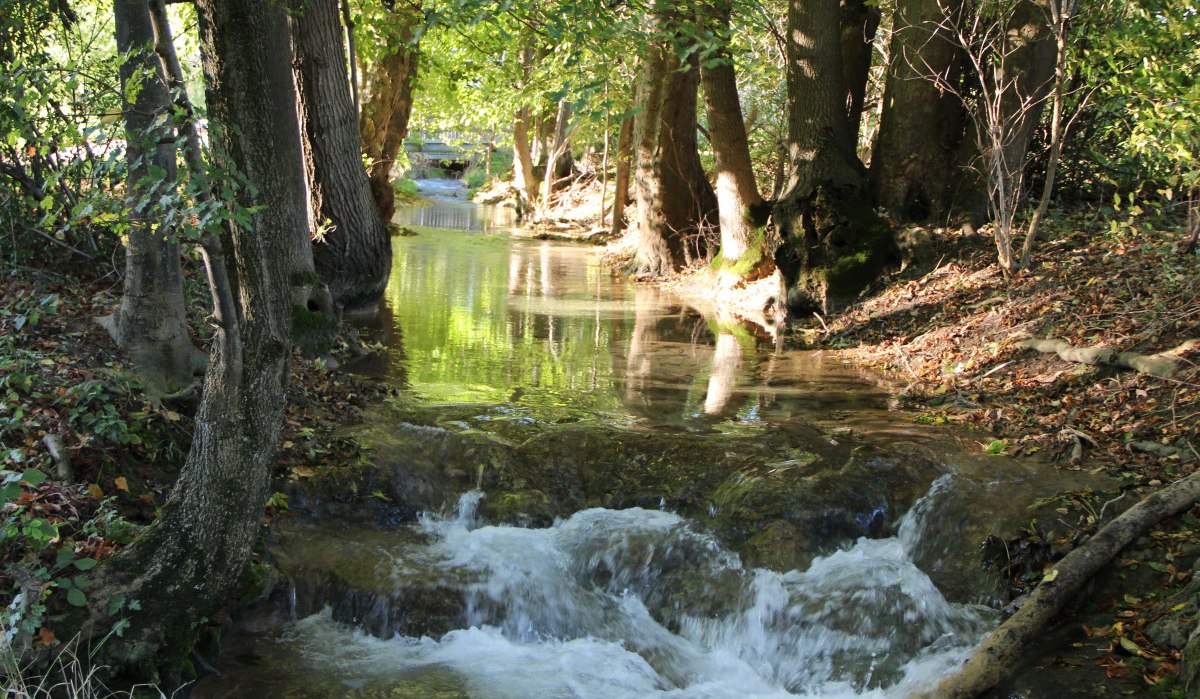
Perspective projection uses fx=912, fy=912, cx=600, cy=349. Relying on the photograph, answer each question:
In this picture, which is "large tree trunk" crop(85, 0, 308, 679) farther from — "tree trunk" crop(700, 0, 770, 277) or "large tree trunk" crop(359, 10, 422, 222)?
"large tree trunk" crop(359, 10, 422, 222)

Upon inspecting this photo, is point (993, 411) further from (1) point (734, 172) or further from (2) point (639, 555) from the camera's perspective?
(1) point (734, 172)

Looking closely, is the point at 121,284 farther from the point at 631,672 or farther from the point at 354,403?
the point at 631,672

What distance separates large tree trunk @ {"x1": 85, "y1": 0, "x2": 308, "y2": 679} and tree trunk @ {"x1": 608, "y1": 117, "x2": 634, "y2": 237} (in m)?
20.9

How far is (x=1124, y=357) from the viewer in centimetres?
788

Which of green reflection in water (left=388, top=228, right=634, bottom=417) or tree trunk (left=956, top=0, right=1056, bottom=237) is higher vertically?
tree trunk (left=956, top=0, right=1056, bottom=237)

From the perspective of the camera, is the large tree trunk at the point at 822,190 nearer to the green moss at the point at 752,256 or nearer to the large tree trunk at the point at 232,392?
the green moss at the point at 752,256

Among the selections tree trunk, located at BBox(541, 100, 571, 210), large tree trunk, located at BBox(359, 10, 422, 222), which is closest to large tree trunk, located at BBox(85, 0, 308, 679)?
large tree trunk, located at BBox(359, 10, 422, 222)

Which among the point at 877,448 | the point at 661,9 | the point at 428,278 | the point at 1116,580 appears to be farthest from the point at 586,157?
the point at 1116,580

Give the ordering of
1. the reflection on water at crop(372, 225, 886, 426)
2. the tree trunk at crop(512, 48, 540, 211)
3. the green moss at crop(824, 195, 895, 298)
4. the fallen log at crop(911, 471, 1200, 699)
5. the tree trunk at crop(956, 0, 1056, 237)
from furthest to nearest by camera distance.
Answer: the tree trunk at crop(512, 48, 540, 211) → the green moss at crop(824, 195, 895, 298) → the tree trunk at crop(956, 0, 1056, 237) → the reflection on water at crop(372, 225, 886, 426) → the fallen log at crop(911, 471, 1200, 699)

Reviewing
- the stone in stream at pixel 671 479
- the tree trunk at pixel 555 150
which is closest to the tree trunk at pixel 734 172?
the stone in stream at pixel 671 479

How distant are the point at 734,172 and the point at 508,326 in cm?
505

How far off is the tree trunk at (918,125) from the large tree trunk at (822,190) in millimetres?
464

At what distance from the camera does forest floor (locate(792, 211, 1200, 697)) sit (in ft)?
15.5

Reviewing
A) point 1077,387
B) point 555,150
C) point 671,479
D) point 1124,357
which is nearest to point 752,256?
point 1077,387
